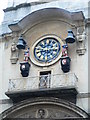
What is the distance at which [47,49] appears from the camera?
15.9 m

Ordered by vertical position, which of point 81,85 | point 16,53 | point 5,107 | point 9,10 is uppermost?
point 9,10

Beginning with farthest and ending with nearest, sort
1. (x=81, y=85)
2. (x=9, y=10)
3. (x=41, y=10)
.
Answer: (x=9, y=10)
(x=41, y=10)
(x=81, y=85)

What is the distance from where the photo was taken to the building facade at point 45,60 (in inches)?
562

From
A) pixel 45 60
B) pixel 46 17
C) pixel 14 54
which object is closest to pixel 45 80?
pixel 45 60

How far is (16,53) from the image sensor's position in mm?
16375

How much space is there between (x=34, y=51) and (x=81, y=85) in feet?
9.38

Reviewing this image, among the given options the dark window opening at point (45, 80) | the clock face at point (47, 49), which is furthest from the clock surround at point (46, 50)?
the dark window opening at point (45, 80)

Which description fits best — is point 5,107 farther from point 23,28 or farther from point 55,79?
point 23,28

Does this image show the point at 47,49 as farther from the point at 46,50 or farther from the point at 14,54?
the point at 14,54

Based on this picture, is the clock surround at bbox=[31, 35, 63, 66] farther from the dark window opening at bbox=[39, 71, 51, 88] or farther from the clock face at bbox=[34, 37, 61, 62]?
Answer: the dark window opening at bbox=[39, 71, 51, 88]

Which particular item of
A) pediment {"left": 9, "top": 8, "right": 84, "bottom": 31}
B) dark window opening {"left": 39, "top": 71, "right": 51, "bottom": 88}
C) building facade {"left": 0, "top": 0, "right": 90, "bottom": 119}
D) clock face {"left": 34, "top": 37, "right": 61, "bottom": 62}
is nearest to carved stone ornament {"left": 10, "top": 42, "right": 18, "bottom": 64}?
building facade {"left": 0, "top": 0, "right": 90, "bottom": 119}

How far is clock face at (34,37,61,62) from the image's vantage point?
1571cm

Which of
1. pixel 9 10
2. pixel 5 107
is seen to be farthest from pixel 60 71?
pixel 9 10

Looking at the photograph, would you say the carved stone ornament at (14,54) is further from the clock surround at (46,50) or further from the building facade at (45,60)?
the clock surround at (46,50)
